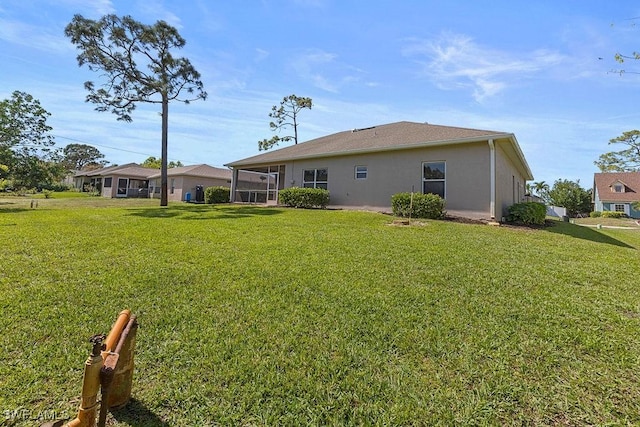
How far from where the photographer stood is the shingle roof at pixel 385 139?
36.3 ft

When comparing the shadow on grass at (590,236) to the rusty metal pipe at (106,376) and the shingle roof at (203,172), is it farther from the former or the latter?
the shingle roof at (203,172)

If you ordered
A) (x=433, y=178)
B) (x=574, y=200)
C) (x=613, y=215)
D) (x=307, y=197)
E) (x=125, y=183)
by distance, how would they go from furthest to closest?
(x=574, y=200)
(x=125, y=183)
(x=613, y=215)
(x=307, y=197)
(x=433, y=178)

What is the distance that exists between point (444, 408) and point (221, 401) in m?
1.50

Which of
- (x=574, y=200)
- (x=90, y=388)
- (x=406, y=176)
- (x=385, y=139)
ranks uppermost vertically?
(x=385, y=139)

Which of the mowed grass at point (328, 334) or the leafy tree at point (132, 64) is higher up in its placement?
the leafy tree at point (132, 64)

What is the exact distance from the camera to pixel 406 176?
40.2 feet

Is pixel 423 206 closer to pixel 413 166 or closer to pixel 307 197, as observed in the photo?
pixel 413 166

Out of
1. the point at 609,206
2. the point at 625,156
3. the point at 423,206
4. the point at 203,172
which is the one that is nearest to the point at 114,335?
the point at 423,206

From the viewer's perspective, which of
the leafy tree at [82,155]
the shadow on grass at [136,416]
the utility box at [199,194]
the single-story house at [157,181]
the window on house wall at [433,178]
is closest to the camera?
A: the shadow on grass at [136,416]

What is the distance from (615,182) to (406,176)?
39.5 meters

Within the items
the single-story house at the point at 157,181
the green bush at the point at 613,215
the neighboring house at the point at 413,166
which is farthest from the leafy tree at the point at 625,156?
the single-story house at the point at 157,181

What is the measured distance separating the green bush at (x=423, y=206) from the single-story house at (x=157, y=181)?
1978 cm

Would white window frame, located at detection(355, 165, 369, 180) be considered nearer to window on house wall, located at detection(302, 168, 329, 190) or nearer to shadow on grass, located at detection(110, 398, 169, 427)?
window on house wall, located at detection(302, 168, 329, 190)

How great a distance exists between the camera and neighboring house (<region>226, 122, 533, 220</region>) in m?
10.6
